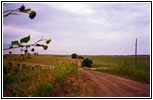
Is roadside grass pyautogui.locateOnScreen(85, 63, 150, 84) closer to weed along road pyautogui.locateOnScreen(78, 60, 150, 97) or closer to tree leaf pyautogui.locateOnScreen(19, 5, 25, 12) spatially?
weed along road pyautogui.locateOnScreen(78, 60, 150, 97)

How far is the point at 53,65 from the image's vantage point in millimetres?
6336

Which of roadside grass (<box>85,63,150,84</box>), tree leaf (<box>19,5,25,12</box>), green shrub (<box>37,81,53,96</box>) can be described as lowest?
roadside grass (<box>85,63,150,84</box>)

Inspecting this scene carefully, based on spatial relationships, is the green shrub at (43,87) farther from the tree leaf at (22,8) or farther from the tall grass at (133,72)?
the tall grass at (133,72)

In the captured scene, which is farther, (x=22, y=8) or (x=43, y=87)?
(x=43, y=87)

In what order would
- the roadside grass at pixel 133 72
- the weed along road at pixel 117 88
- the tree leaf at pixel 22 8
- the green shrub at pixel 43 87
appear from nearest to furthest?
the tree leaf at pixel 22 8
the green shrub at pixel 43 87
the weed along road at pixel 117 88
the roadside grass at pixel 133 72

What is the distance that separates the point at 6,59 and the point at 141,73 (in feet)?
40.3

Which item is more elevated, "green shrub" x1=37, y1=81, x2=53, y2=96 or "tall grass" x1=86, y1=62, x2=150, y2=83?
"green shrub" x1=37, y1=81, x2=53, y2=96

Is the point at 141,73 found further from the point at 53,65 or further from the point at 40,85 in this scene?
the point at 40,85

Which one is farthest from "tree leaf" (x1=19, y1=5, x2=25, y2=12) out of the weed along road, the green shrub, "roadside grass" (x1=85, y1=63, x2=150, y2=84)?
"roadside grass" (x1=85, y1=63, x2=150, y2=84)

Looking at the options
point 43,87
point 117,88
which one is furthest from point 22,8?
point 117,88

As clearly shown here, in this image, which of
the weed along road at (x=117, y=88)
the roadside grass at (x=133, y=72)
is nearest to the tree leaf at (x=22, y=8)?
the weed along road at (x=117, y=88)

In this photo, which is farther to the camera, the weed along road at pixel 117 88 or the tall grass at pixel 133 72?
the tall grass at pixel 133 72

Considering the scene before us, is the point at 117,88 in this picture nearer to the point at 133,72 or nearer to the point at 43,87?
the point at 43,87

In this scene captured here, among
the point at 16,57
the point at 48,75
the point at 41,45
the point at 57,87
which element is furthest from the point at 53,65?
the point at 41,45
